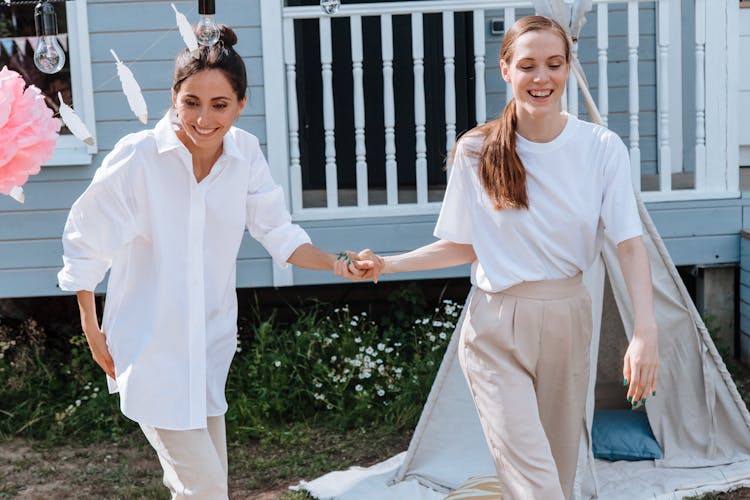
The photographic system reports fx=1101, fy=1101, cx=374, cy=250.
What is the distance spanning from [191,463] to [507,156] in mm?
1258

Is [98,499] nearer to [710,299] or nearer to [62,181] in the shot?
[62,181]

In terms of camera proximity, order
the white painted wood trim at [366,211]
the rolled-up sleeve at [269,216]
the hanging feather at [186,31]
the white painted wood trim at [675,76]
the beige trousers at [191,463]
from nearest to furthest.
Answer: the hanging feather at [186,31]
the beige trousers at [191,463]
the rolled-up sleeve at [269,216]
the white painted wood trim at [366,211]
the white painted wood trim at [675,76]

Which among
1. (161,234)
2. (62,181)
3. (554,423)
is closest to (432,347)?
(62,181)

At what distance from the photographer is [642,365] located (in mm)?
2945

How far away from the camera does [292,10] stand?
6234 mm

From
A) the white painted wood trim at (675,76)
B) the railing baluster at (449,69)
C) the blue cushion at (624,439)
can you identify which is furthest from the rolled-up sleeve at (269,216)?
the white painted wood trim at (675,76)

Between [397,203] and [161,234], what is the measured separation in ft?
11.2

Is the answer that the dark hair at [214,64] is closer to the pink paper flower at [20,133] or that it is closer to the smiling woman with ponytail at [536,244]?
the smiling woman with ponytail at [536,244]

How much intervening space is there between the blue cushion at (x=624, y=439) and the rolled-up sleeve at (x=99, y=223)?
2.97m

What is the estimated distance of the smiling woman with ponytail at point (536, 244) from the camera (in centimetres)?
316

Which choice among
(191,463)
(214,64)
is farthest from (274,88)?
(191,463)

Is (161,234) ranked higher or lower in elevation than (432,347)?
higher

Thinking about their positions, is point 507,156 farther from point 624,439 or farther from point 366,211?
point 366,211

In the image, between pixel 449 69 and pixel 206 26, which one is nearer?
pixel 206 26
